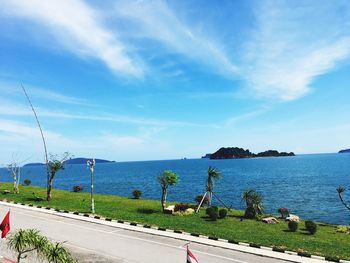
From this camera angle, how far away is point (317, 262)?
748 inches

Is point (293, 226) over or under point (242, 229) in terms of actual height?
over

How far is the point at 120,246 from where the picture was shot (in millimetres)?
21906

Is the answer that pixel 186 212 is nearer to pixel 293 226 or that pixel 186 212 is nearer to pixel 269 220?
pixel 269 220

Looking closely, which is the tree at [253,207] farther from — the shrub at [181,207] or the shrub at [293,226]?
the shrub at [181,207]

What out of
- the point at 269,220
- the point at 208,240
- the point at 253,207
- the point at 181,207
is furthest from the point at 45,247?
the point at 253,207

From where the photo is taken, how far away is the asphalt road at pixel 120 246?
19.2 m

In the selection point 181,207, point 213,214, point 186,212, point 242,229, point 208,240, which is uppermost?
point 181,207

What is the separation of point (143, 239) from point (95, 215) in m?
10.9

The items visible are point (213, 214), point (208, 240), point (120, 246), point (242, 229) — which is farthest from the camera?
point (213, 214)

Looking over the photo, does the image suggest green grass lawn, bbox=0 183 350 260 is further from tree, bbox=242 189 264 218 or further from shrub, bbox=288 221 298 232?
tree, bbox=242 189 264 218

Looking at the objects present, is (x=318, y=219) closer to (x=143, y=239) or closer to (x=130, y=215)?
(x=130, y=215)

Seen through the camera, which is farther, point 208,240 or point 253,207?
point 253,207

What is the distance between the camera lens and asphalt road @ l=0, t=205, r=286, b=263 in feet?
63.1

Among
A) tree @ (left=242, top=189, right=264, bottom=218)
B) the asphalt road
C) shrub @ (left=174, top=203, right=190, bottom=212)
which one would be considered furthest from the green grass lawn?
the asphalt road
